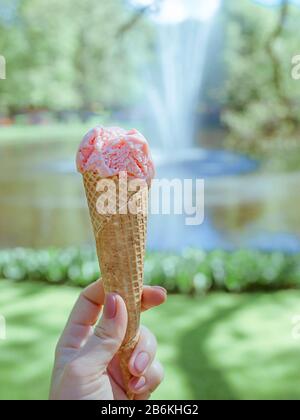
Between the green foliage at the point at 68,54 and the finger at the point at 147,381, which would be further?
the green foliage at the point at 68,54

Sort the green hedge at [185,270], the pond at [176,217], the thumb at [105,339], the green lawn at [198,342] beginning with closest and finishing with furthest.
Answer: the thumb at [105,339], the green lawn at [198,342], the green hedge at [185,270], the pond at [176,217]

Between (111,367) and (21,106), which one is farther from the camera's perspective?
(21,106)

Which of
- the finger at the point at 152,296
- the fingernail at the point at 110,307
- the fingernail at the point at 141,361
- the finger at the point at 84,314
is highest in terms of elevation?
the fingernail at the point at 110,307

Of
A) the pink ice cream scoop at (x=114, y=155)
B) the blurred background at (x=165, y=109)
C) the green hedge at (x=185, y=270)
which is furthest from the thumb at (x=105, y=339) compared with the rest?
the blurred background at (x=165, y=109)

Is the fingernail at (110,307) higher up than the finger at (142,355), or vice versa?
the fingernail at (110,307)

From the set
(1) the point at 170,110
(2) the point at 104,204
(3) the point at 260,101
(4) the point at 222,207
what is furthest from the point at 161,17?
(2) the point at 104,204

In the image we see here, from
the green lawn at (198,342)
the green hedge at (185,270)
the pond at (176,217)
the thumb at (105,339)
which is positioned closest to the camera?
the thumb at (105,339)

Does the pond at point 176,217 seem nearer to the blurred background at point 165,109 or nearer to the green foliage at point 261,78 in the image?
the blurred background at point 165,109

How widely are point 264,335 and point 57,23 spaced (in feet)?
6.76

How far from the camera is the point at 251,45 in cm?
338

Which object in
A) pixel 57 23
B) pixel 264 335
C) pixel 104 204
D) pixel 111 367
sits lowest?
pixel 264 335

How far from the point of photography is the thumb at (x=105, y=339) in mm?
749

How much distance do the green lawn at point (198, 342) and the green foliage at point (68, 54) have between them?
1.18 metres

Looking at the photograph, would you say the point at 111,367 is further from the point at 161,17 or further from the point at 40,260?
the point at 161,17
